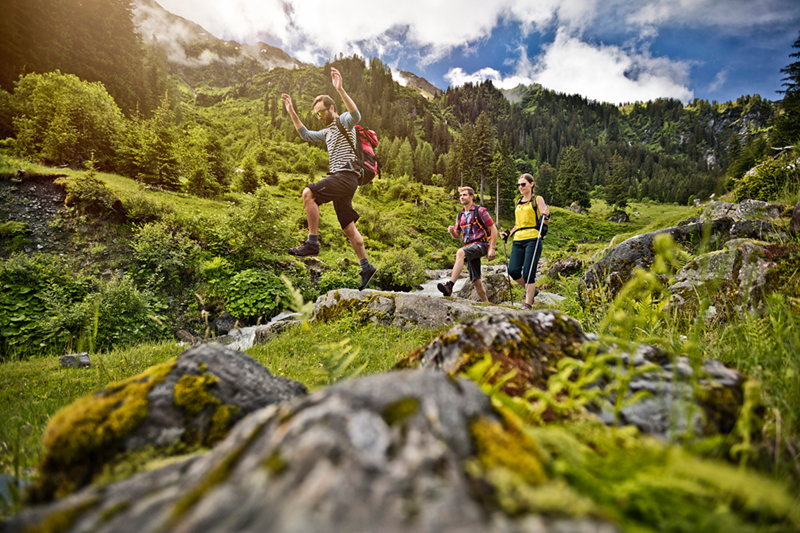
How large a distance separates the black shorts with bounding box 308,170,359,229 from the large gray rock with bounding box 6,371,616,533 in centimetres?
456

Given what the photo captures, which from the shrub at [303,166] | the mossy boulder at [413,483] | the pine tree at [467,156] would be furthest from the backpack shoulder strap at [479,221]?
the pine tree at [467,156]

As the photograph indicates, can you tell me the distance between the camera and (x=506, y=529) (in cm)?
54

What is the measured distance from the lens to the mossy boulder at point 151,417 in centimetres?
105

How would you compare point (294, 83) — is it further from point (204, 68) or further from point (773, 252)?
point (773, 252)

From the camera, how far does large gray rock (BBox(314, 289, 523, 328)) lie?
6133 millimetres

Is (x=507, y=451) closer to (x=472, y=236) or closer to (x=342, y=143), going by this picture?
(x=342, y=143)

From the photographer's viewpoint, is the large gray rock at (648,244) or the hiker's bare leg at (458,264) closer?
the large gray rock at (648,244)

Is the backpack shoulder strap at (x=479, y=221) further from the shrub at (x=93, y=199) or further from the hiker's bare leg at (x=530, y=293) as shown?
the shrub at (x=93, y=199)

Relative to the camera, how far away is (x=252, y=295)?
32.2 feet

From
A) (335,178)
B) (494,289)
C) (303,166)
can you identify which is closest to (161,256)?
(335,178)

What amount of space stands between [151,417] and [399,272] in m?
13.9

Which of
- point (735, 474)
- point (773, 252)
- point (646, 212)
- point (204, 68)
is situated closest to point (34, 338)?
point (735, 474)

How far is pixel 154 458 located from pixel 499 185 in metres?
52.8

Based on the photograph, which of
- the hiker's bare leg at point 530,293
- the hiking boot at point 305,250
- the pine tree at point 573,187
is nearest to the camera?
the hiking boot at point 305,250
